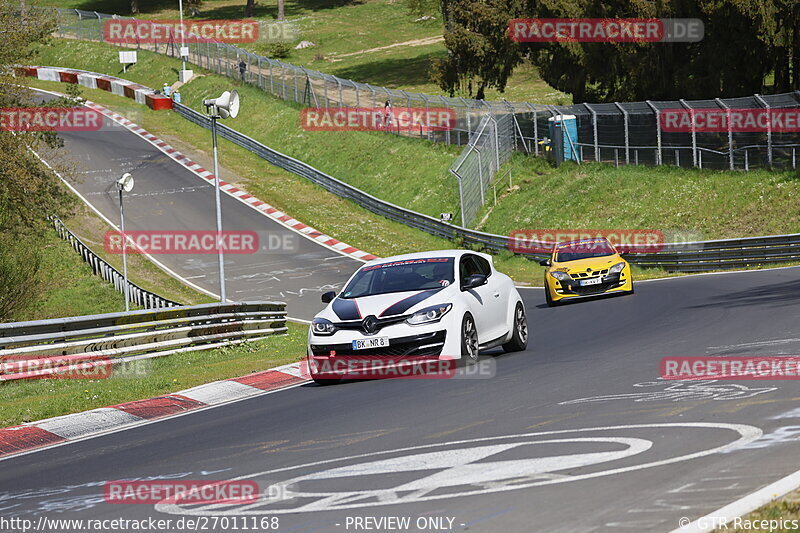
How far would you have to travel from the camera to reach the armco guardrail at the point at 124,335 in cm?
1666

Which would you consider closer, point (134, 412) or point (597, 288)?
point (134, 412)

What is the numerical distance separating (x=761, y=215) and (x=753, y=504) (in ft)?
97.1

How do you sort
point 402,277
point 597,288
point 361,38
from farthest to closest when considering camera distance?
1. point 361,38
2. point 597,288
3. point 402,277

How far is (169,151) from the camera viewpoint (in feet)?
180

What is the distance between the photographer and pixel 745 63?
3862 centimetres

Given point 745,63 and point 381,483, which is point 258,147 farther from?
point 381,483

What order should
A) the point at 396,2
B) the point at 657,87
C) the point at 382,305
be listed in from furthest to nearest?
the point at 396,2
the point at 657,87
the point at 382,305

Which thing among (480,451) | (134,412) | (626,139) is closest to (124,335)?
(134,412)

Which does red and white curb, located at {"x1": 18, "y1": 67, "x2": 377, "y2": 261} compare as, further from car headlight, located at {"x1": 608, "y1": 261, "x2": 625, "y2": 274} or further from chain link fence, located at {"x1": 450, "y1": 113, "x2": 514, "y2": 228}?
car headlight, located at {"x1": 608, "y1": 261, "x2": 625, "y2": 274}

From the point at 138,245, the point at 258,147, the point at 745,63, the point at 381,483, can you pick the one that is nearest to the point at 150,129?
the point at 258,147

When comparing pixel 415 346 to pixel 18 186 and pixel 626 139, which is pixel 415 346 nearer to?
pixel 18 186

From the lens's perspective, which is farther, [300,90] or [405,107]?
[300,90]

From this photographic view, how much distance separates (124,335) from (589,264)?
10.7 metres

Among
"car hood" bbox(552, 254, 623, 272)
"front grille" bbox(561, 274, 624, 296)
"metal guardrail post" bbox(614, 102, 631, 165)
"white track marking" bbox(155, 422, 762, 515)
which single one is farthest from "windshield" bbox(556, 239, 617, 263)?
"white track marking" bbox(155, 422, 762, 515)
